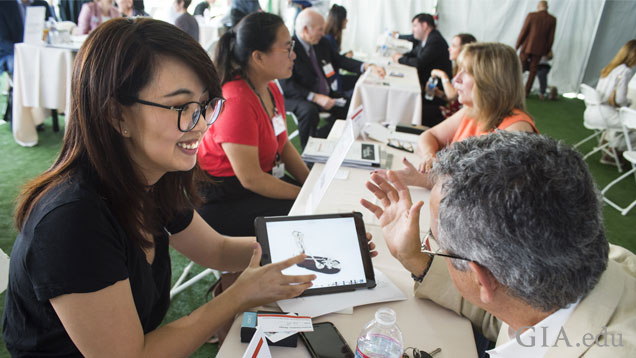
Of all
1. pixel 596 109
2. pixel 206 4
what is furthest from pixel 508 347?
pixel 206 4

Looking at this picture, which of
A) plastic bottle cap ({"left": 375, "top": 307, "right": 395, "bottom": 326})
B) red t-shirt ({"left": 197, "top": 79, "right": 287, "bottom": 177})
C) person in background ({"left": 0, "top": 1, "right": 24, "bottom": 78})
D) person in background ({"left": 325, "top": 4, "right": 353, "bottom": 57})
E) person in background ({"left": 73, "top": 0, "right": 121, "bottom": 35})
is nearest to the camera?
plastic bottle cap ({"left": 375, "top": 307, "right": 395, "bottom": 326})

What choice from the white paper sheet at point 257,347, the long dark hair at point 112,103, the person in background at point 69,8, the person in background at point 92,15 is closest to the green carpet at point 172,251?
the long dark hair at point 112,103

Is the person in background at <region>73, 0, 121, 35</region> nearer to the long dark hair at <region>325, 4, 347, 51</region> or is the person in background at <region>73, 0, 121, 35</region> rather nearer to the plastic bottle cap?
the long dark hair at <region>325, 4, 347, 51</region>

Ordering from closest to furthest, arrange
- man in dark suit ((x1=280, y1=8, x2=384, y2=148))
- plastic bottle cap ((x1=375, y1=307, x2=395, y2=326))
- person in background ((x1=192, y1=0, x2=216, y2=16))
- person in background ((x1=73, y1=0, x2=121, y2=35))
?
1. plastic bottle cap ((x1=375, y1=307, x2=395, y2=326))
2. man in dark suit ((x1=280, y1=8, x2=384, y2=148))
3. person in background ((x1=73, y1=0, x2=121, y2=35))
4. person in background ((x1=192, y1=0, x2=216, y2=16))

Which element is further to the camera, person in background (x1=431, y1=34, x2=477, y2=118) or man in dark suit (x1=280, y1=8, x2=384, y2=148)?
person in background (x1=431, y1=34, x2=477, y2=118)

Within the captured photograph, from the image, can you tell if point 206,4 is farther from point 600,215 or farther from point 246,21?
point 600,215

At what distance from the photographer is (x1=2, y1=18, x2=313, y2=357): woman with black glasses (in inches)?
32.8

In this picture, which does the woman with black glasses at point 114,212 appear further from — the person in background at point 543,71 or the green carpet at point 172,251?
the person in background at point 543,71

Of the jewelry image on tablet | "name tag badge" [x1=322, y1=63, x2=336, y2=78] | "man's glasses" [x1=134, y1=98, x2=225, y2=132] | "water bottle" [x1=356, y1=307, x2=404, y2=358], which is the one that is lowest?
"water bottle" [x1=356, y1=307, x2=404, y2=358]

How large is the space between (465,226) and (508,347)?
0.32 m

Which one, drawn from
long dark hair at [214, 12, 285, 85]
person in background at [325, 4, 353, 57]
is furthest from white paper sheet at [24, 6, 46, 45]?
person in background at [325, 4, 353, 57]

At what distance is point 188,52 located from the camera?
0.96m

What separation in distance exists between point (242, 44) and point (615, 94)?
4258 millimetres

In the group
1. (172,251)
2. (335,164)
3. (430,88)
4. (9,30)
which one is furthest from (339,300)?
(9,30)
